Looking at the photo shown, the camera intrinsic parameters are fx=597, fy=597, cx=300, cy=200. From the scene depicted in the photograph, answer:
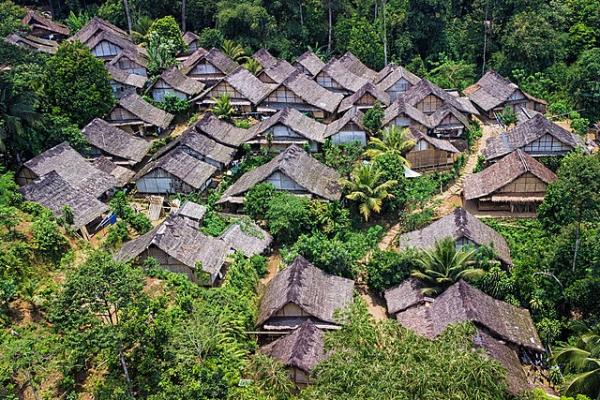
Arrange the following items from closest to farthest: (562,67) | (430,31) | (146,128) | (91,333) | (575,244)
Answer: (91,333) → (575,244) → (146,128) → (562,67) → (430,31)

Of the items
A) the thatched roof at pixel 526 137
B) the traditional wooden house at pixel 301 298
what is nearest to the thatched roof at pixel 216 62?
the thatched roof at pixel 526 137

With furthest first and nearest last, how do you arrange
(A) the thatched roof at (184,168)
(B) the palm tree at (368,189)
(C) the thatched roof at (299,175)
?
(A) the thatched roof at (184,168) → (C) the thatched roof at (299,175) → (B) the palm tree at (368,189)

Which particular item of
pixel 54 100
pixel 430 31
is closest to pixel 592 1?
pixel 430 31

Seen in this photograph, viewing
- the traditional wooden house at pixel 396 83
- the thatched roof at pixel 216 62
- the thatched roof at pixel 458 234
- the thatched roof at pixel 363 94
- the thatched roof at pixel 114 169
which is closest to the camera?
Answer: the thatched roof at pixel 458 234

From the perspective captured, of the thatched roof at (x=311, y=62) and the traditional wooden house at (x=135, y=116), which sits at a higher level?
the traditional wooden house at (x=135, y=116)

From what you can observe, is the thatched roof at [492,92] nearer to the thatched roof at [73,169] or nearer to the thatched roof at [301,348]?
the thatched roof at [73,169]

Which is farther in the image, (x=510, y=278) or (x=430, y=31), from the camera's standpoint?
(x=430, y=31)

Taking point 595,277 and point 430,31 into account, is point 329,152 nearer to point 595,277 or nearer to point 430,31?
point 595,277

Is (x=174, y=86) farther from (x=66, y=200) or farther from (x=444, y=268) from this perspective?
(x=444, y=268)
